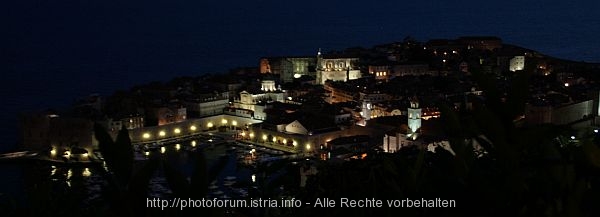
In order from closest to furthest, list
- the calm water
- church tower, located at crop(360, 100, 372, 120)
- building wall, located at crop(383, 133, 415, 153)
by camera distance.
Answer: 1. the calm water
2. building wall, located at crop(383, 133, 415, 153)
3. church tower, located at crop(360, 100, 372, 120)

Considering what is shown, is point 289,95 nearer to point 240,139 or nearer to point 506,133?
point 240,139

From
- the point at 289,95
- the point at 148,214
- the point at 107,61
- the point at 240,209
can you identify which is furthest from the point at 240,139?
the point at 107,61

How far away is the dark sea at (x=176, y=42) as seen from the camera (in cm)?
1808

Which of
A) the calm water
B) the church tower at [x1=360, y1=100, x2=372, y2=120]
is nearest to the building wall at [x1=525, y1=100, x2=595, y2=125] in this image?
the church tower at [x1=360, y1=100, x2=372, y2=120]

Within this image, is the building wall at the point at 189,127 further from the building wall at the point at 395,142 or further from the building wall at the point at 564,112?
the building wall at the point at 564,112

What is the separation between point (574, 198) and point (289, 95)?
43.7 ft

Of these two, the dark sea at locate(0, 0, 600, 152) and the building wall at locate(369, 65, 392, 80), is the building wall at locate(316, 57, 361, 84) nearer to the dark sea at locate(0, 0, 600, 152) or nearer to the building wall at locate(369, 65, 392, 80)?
the building wall at locate(369, 65, 392, 80)

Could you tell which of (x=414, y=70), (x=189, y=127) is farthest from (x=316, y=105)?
(x=414, y=70)

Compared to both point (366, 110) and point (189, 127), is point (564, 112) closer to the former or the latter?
point (366, 110)

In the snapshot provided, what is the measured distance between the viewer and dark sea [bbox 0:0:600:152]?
18078mm

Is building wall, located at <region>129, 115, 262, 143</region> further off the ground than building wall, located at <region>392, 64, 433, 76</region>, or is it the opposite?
building wall, located at <region>392, 64, 433, 76</region>

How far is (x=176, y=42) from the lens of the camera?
2970cm

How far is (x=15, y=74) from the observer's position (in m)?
19.4

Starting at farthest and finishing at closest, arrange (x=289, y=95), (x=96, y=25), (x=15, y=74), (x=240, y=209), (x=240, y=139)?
(x=96, y=25)
(x=15, y=74)
(x=289, y=95)
(x=240, y=139)
(x=240, y=209)
